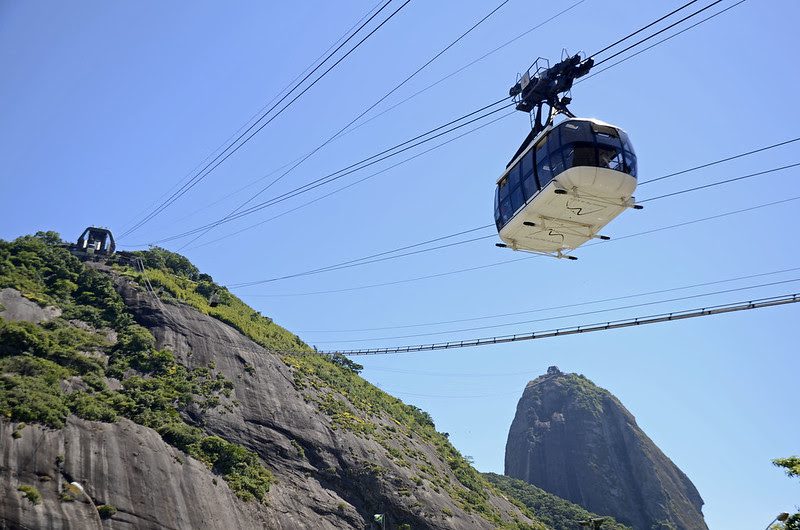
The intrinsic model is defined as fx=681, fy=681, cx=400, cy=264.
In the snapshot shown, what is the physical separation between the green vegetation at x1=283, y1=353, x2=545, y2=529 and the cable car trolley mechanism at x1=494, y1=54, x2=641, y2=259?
108ft

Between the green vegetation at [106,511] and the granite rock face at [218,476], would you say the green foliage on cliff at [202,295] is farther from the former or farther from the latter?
the green vegetation at [106,511]

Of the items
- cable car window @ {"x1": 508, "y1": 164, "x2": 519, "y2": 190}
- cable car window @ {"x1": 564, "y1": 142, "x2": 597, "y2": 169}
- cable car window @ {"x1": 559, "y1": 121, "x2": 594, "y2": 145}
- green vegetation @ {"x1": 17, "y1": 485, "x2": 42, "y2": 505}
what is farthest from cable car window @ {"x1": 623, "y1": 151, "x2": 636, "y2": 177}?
green vegetation @ {"x1": 17, "y1": 485, "x2": 42, "y2": 505}

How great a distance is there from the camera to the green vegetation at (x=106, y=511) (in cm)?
3384

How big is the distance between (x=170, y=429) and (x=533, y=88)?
3161cm

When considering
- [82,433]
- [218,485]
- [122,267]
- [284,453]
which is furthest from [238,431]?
[122,267]

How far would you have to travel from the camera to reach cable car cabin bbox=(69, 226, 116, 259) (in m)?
70.2

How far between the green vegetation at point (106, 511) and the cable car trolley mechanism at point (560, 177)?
23839mm

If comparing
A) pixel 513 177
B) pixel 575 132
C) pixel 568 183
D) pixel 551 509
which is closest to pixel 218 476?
pixel 513 177

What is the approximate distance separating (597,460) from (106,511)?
120 meters

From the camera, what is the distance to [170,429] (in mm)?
43281

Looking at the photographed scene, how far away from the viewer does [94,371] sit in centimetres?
4584

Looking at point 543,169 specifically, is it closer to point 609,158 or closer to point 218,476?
point 609,158

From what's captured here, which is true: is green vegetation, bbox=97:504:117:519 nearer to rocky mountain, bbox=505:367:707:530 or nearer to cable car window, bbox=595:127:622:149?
cable car window, bbox=595:127:622:149

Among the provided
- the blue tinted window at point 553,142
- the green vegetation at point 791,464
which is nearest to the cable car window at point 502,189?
the blue tinted window at point 553,142
